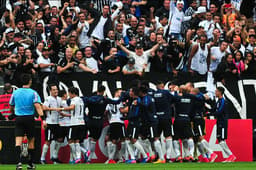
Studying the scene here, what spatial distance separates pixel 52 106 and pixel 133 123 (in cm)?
250

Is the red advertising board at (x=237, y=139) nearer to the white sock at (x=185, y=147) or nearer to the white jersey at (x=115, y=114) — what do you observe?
the white sock at (x=185, y=147)

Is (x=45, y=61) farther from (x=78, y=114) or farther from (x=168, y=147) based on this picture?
(x=168, y=147)

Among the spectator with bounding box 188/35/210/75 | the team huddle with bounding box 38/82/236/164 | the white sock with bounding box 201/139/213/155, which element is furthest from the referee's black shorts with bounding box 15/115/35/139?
the spectator with bounding box 188/35/210/75

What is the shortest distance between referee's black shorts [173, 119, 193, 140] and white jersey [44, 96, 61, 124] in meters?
3.61

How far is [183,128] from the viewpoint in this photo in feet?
80.1

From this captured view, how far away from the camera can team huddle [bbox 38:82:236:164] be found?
23891 mm

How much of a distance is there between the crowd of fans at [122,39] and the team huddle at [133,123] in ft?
5.07

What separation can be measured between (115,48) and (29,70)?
294 cm

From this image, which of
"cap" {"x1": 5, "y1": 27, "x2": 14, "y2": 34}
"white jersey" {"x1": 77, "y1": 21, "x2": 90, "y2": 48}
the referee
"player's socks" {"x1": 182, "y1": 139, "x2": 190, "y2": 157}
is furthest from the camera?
"white jersey" {"x1": 77, "y1": 21, "x2": 90, "y2": 48}

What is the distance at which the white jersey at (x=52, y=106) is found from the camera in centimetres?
2406

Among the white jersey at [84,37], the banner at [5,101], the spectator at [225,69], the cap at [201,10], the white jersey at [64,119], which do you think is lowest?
the white jersey at [64,119]

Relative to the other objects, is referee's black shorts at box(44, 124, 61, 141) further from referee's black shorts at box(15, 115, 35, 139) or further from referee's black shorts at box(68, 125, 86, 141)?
referee's black shorts at box(15, 115, 35, 139)

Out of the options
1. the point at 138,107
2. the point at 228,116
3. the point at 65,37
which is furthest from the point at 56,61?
the point at 228,116

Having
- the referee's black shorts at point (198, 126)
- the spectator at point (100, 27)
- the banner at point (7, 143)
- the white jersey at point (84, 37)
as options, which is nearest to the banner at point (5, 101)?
the banner at point (7, 143)
